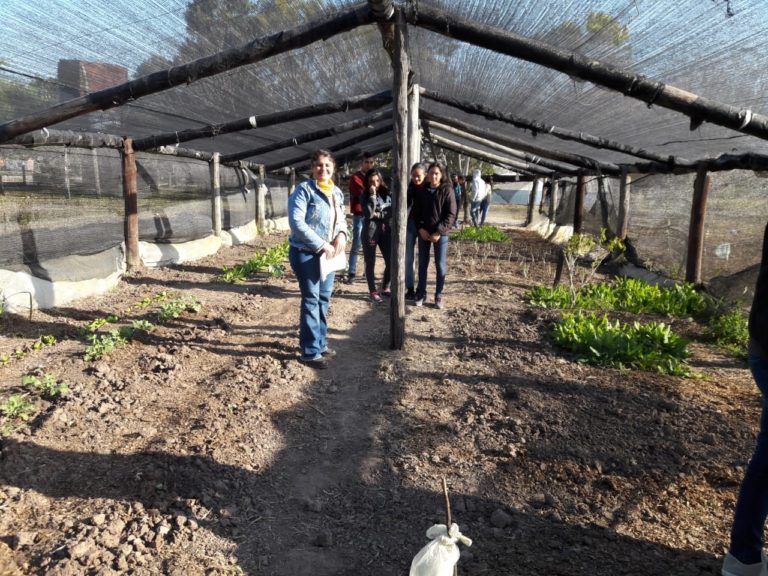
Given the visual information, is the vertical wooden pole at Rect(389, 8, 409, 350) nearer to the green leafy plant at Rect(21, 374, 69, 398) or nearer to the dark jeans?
the dark jeans

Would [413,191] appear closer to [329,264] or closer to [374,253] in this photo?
[374,253]

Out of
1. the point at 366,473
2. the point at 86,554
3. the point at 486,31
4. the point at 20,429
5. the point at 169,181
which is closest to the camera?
the point at 86,554

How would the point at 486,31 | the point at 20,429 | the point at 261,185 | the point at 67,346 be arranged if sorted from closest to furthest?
the point at 20,429 < the point at 486,31 < the point at 67,346 < the point at 261,185

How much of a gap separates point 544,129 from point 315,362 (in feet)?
17.5

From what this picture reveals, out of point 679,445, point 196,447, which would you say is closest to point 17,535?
point 196,447

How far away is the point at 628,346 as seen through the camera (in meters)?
4.68

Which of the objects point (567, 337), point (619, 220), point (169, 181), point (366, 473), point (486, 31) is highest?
point (486, 31)

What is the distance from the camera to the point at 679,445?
329 centimetres

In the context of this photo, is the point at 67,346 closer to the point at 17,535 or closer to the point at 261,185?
the point at 17,535

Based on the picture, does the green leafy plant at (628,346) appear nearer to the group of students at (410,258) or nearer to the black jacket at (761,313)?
the group of students at (410,258)

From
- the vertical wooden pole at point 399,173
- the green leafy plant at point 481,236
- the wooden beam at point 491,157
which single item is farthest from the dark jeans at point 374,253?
the wooden beam at point 491,157

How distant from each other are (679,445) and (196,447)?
302 cm

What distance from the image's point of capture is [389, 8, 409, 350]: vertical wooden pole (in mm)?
4492

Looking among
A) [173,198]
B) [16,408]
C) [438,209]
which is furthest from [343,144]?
[16,408]
